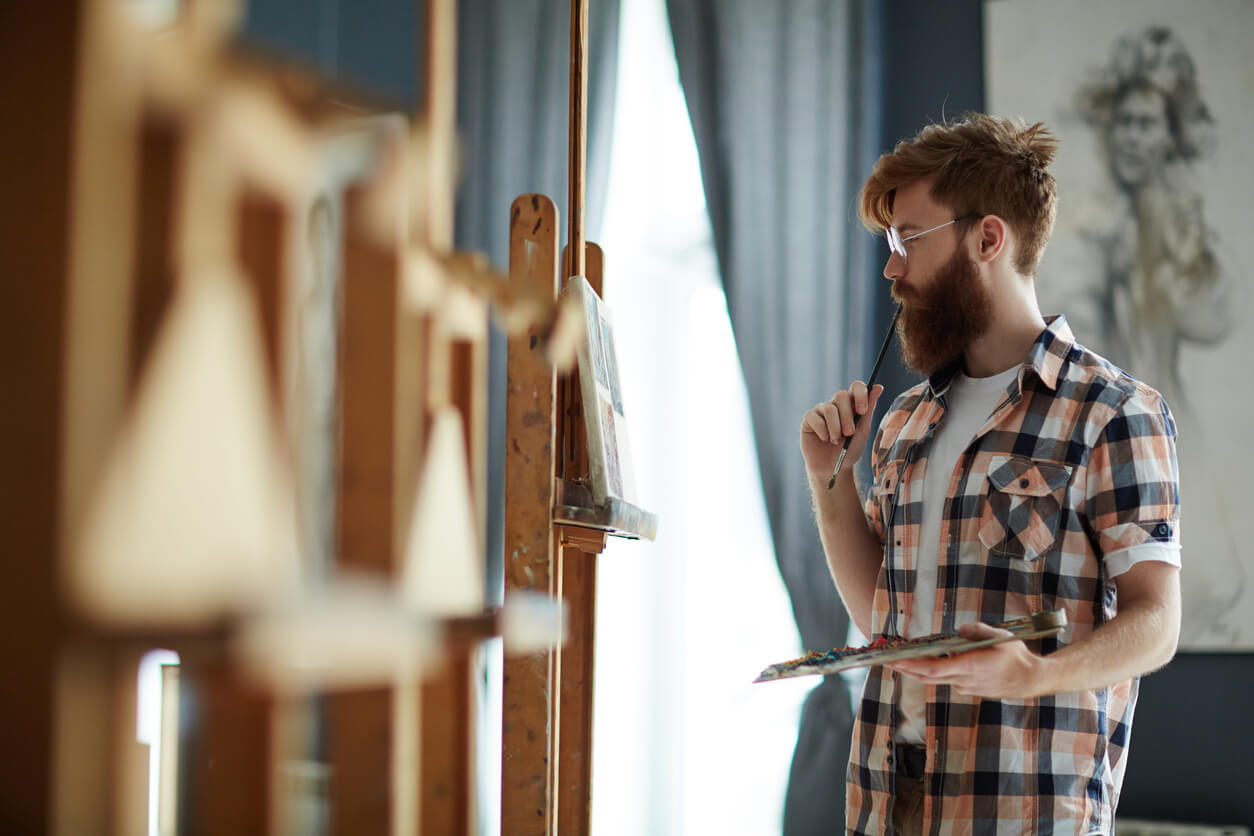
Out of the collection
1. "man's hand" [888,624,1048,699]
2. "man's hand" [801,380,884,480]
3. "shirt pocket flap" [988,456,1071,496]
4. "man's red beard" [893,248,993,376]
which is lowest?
"man's hand" [888,624,1048,699]

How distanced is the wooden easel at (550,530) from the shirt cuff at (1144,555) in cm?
58

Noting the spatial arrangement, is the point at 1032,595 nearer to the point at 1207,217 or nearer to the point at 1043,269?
the point at 1043,269

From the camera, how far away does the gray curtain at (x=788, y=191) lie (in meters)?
2.44

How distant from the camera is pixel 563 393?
125 cm

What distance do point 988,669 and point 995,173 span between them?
0.76 metres

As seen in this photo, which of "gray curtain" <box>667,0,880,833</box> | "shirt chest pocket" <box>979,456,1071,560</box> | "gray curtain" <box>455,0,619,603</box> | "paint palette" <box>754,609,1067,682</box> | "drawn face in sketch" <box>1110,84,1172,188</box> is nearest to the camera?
"paint palette" <box>754,609,1067,682</box>

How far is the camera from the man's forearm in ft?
4.91

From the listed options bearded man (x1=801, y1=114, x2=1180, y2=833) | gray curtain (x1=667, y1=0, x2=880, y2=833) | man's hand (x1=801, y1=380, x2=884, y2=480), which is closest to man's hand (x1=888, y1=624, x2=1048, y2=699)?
bearded man (x1=801, y1=114, x2=1180, y2=833)

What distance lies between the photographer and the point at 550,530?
1.08m

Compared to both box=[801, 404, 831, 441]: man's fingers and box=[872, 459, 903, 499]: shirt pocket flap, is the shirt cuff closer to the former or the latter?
box=[872, 459, 903, 499]: shirt pocket flap

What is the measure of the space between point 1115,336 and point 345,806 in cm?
204

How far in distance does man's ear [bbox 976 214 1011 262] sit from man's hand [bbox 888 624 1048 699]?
2.00ft

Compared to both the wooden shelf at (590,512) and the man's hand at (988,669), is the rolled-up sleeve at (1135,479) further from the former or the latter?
the wooden shelf at (590,512)

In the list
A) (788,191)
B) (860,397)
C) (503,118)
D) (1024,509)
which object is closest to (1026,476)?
(1024,509)
